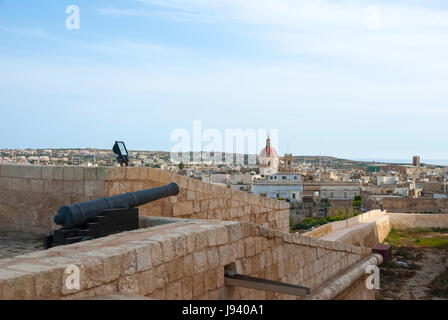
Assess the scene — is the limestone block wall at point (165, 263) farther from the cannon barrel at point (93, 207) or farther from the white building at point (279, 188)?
the white building at point (279, 188)

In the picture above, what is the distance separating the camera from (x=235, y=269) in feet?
16.0

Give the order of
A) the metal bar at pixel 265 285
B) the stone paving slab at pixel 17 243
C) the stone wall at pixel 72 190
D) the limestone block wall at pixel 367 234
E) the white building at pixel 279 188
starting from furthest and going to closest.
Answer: the white building at pixel 279 188 < the limestone block wall at pixel 367 234 < the stone wall at pixel 72 190 < the stone paving slab at pixel 17 243 < the metal bar at pixel 265 285

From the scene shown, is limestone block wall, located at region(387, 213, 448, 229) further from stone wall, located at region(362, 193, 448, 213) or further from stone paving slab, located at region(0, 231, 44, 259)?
stone paving slab, located at region(0, 231, 44, 259)

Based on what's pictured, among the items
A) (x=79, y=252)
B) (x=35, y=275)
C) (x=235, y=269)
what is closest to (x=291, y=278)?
(x=235, y=269)

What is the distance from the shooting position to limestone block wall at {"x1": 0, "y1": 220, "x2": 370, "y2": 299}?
287 centimetres

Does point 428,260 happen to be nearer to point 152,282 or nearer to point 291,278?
point 291,278

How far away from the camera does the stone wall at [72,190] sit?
6.70 meters

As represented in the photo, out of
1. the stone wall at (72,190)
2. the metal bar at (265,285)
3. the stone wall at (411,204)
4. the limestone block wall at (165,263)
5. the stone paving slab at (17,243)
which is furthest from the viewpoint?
the stone wall at (411,204)

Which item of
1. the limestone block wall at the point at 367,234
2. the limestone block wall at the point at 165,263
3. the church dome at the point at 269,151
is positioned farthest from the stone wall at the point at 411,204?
the church dome at the point at 269,151

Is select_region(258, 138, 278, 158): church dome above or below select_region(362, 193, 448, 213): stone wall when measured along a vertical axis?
above

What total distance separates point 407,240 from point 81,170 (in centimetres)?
2444

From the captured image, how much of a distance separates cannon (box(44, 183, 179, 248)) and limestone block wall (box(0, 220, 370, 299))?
43 cm

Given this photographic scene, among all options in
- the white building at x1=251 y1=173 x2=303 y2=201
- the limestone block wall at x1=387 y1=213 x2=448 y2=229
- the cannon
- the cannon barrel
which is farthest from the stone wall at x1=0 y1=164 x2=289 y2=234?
the white building at x1=251 y1=173 x2=303 y2=201

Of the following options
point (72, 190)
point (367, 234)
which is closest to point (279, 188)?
point (367, 234)
